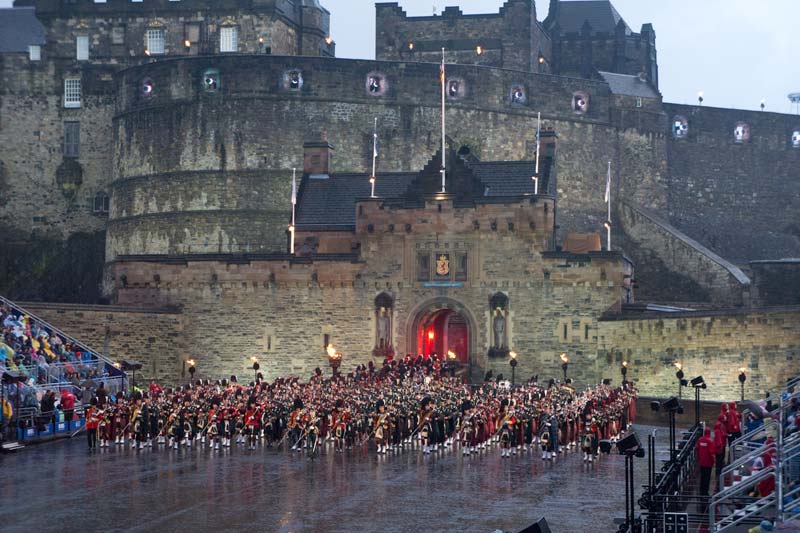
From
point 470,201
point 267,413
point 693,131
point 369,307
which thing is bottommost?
point 267,413

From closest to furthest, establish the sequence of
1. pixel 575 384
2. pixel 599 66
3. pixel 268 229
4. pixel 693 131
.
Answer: pixel 575 384 < pixel 268 229 < pixel 693 131 < pixel 599 66

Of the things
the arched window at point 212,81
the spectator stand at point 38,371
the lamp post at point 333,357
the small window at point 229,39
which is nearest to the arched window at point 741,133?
the small window at point 229,39

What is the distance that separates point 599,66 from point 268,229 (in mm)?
27624

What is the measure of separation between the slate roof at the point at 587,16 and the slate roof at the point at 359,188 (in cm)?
3145

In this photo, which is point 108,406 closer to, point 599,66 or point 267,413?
point 267,413

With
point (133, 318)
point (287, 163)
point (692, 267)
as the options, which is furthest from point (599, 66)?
point (133, 318)

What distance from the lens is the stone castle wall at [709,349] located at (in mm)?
46375

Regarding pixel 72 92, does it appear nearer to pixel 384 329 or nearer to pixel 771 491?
pixel 384 329

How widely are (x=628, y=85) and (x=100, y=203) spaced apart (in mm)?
29033

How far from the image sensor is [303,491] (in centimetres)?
2873

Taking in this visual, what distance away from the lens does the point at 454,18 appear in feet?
255

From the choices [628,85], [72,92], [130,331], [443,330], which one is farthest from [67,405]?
[628,85]

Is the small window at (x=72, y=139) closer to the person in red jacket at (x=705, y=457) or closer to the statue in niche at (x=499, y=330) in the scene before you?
the statue in niche at (x=499, y=330)

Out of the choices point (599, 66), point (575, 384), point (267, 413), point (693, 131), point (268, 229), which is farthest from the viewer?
point (599, 66)
